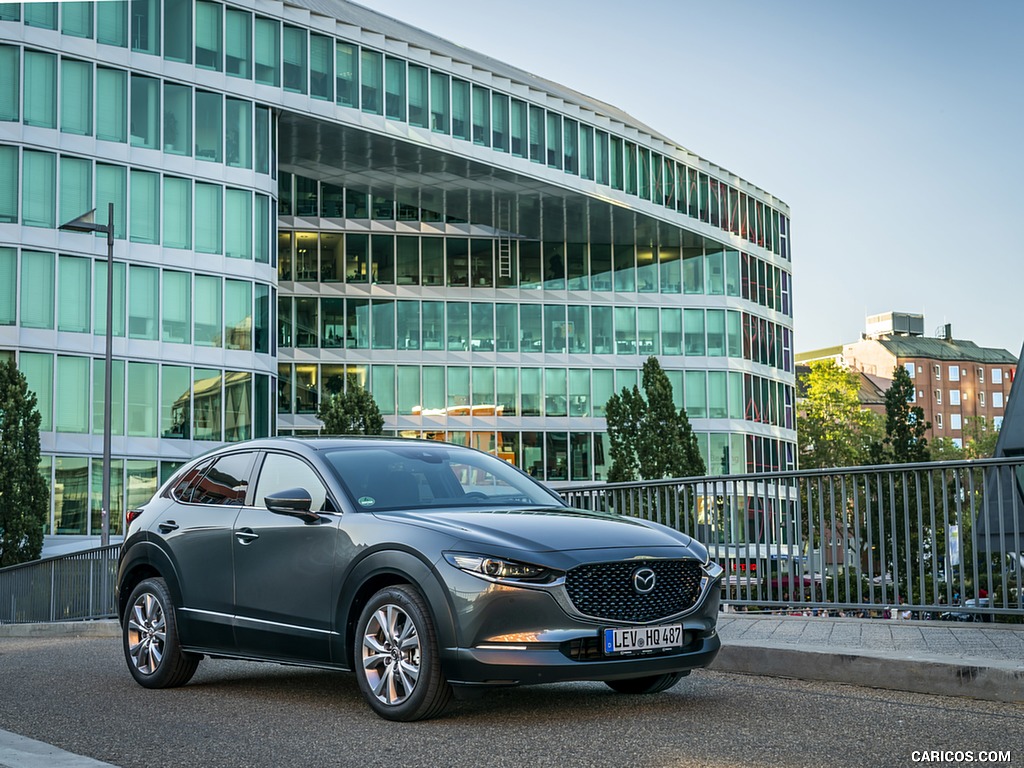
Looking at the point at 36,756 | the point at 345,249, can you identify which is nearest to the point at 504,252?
the point at 345,249

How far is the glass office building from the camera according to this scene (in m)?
41.7

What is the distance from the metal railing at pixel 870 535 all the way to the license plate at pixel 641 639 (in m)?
3.61

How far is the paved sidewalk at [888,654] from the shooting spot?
7.49 meters

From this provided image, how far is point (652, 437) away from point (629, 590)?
153ft


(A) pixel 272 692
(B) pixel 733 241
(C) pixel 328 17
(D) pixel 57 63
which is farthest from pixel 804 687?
(B) pixel 733 241

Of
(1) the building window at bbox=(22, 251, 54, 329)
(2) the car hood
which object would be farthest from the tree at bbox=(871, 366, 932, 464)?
(2) the car hood

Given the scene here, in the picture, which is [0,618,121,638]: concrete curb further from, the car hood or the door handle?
the car hood

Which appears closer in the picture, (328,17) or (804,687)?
(804,687)

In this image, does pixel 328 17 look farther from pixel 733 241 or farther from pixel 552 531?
pixel 552 531

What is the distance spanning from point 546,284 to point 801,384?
51.9m

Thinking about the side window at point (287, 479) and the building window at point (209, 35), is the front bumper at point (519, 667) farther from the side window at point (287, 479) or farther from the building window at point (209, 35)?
the building window at point (209, 35)

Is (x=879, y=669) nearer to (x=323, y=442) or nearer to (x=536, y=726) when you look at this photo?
(x=536, y=726)

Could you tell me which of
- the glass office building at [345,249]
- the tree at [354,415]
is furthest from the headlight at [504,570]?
the tree at [354,415]

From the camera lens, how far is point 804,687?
26.9 feet
